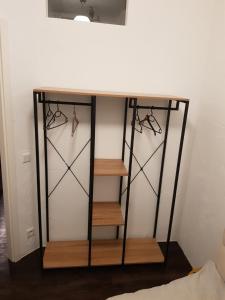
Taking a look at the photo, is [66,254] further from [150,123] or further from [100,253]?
[150,123]

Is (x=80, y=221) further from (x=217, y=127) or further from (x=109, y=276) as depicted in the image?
(x=217, y=127)

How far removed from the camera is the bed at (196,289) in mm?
1391

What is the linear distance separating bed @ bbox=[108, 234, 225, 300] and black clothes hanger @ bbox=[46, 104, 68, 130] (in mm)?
1474

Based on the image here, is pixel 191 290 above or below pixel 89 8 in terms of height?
below

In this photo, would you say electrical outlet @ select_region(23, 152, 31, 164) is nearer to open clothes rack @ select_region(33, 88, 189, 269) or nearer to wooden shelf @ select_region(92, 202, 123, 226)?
open clothes rack @ select_region(33, 88, 189, 269)

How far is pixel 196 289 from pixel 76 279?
122 cm

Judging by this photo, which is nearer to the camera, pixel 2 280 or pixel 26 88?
pixel 26 88

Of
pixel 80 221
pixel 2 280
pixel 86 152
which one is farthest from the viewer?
pixel 80 221

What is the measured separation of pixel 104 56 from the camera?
2072 mm

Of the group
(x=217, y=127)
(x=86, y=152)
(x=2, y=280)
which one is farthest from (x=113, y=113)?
(x=2, y=280)

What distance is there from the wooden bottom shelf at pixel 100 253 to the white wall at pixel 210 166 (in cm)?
45

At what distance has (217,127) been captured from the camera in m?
2.05

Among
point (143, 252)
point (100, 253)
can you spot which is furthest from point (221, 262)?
point (100, 253)

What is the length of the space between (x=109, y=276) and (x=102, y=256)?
198mm
